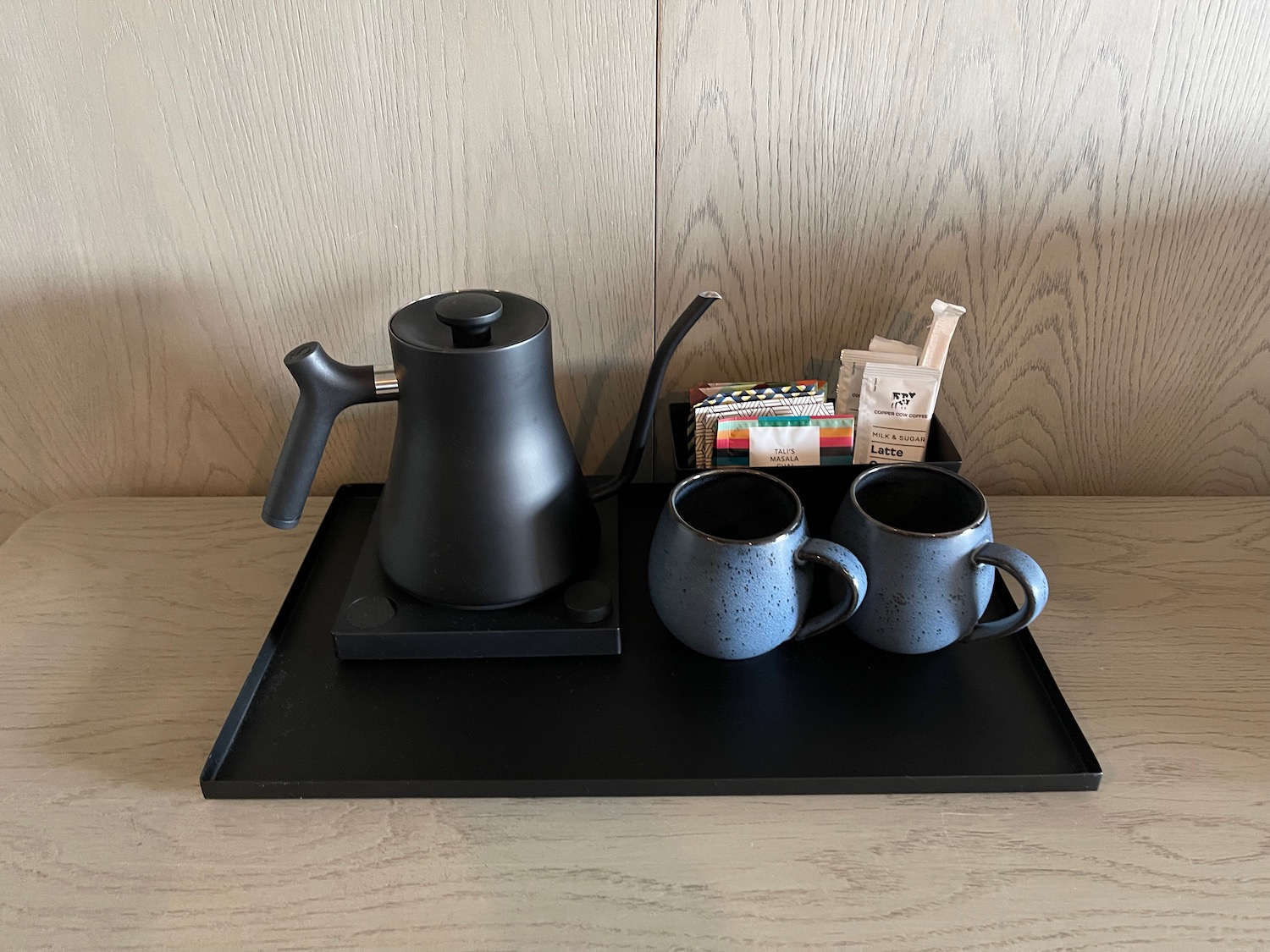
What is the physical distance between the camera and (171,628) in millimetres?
697

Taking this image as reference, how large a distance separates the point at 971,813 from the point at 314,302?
0.63 metres

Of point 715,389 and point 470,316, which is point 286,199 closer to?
point 470,316

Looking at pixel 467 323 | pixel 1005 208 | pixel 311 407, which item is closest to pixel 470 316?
pixel 467 323

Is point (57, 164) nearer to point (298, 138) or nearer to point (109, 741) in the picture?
point (298, 138)

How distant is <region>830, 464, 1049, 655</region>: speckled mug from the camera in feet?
1.89

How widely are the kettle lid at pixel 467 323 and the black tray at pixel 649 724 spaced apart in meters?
0.23

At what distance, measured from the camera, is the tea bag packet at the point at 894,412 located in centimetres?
70

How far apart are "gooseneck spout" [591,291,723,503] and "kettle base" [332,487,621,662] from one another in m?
0.09

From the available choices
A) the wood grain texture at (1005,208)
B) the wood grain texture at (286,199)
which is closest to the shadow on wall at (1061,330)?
the wood grain texture at (1005,208)

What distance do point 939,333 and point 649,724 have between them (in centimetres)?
39

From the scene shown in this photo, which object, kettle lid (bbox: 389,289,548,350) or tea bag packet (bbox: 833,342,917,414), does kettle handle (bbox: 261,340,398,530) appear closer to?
kettle lid (bbox: 389,289,548,350)

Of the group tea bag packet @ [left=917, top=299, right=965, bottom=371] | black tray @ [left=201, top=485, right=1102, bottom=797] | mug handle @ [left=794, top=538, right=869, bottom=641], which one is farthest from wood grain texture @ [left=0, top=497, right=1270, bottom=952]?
tea bag packet @ [left=917, top=299, right=965, bottom=371]

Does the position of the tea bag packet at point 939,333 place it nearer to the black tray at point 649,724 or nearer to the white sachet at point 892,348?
the white sachet at point 892,348

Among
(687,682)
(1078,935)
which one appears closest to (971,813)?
(1078,935)
